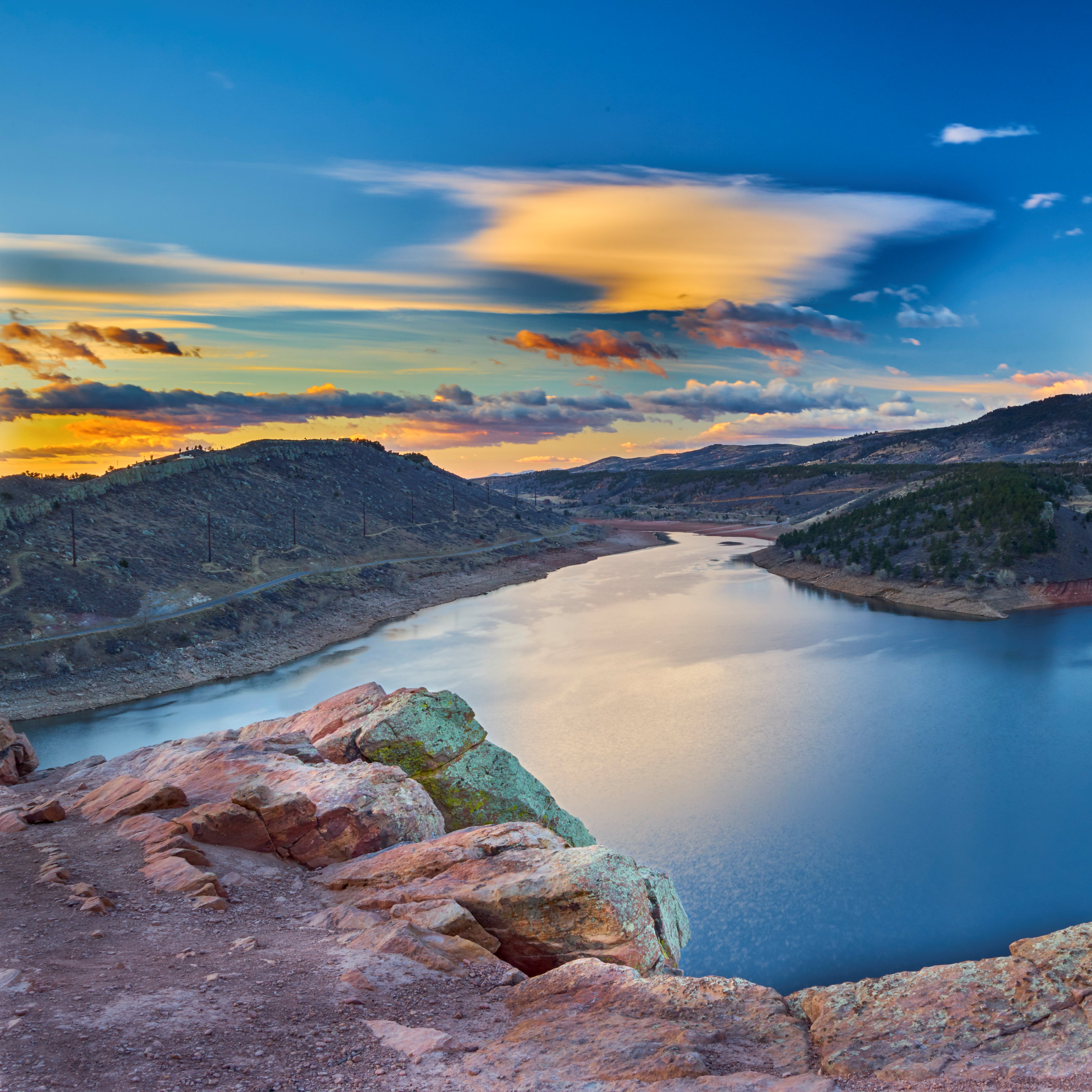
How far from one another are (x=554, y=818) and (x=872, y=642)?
38.1m

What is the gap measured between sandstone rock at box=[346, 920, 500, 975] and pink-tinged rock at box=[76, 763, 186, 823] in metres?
6.41

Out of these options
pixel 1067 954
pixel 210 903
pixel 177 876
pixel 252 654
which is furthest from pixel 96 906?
pixel 252 654

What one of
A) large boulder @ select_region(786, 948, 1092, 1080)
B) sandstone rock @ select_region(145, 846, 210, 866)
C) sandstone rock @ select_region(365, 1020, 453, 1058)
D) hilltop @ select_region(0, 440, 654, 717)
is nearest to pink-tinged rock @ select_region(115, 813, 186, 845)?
sandstone rock @ select_region(145, 846, 210, 866)

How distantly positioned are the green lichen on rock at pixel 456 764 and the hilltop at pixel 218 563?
28387mm

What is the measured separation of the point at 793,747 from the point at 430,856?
834 inches

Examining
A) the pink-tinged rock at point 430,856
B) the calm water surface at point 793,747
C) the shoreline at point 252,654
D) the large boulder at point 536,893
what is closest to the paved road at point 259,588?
the shoreline at point 252,654

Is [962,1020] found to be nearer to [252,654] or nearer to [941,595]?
[252,654]

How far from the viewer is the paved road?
132 ft

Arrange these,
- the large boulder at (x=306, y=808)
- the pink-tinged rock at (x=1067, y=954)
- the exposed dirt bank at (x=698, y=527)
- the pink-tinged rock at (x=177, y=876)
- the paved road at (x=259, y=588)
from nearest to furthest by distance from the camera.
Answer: the pink-tinged rock at (x=1067, y=954) < the pink-tinged rock at (x=177, y=876) < the large boulder at (x=306, y=808) < the paved road at (x=259, y=588) < the exposed dirt bank at (x=698, y=527)

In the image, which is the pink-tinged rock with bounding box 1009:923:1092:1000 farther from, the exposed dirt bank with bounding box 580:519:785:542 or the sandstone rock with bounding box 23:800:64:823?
the exposed dirt bank with bounding box 580:519:785:542

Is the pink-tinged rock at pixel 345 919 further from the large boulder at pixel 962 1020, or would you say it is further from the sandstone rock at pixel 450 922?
the large boulder at pixel 962 1020

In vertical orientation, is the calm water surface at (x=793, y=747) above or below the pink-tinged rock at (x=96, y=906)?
below

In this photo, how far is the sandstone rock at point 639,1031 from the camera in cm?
689

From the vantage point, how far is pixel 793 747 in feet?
95.4
